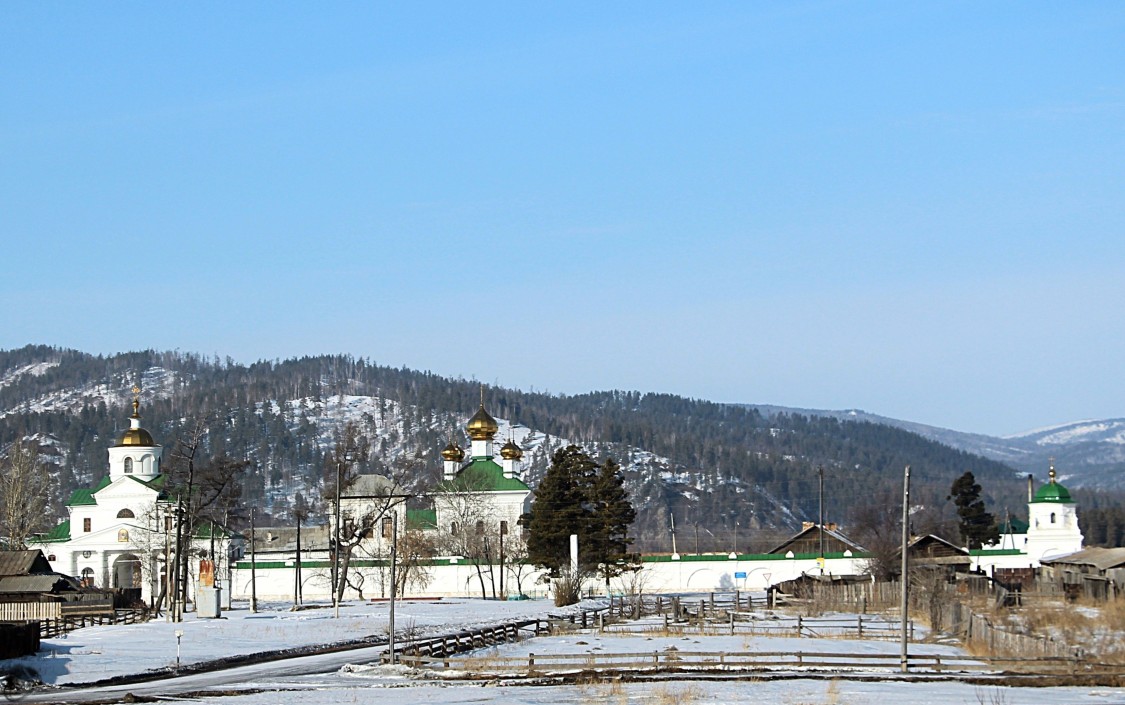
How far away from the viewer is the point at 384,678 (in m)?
36.9

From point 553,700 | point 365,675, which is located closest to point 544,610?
point 365,675

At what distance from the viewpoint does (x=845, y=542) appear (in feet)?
320

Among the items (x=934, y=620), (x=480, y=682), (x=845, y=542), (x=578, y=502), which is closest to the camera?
(x=480, y=682)

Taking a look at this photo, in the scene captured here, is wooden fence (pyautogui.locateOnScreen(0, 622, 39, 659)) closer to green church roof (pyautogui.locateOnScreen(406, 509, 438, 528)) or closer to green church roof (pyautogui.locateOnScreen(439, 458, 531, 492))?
green church roof (pyautogui.locateOnScreen(406, 509, 438, 528))

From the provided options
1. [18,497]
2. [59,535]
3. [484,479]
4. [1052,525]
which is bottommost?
[59,535]

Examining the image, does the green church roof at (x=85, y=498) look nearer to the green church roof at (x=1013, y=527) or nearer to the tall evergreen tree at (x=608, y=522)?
the tall evergreen tree at (x=608, y=522)

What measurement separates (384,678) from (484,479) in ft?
219

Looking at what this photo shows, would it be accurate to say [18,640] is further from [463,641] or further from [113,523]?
[113,523]

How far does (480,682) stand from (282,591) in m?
59.8

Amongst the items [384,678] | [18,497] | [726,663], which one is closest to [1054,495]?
[18,497]

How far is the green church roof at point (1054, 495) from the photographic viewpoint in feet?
321

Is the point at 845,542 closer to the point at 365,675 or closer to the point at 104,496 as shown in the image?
the point at 104,496

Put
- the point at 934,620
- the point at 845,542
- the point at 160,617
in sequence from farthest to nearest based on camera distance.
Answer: the point at 845,542 < the point at 160,617 < the point at 934,620

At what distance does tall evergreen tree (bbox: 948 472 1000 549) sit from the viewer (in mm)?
101625
